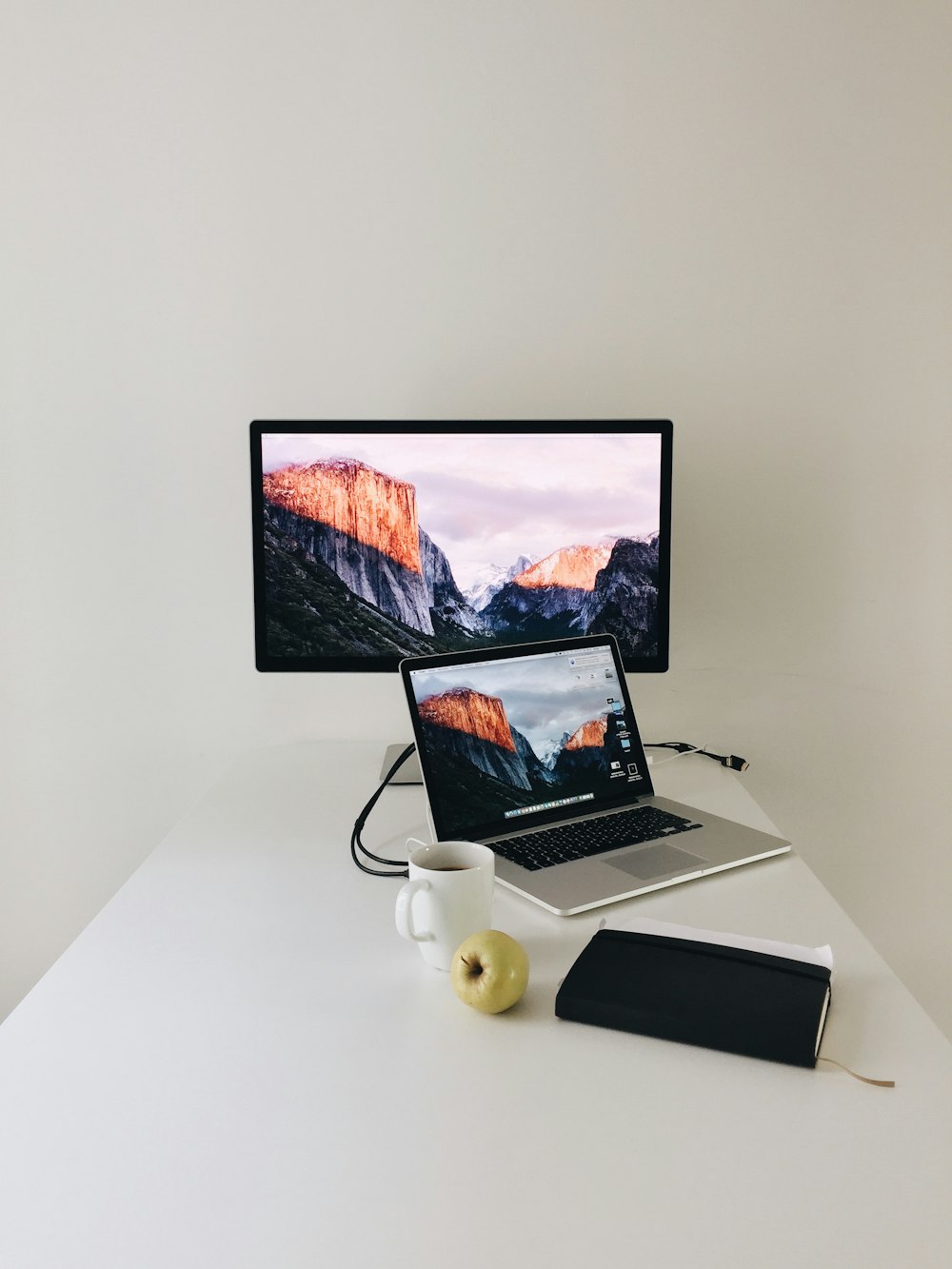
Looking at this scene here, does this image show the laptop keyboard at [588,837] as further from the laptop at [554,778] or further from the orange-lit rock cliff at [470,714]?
the orange-lit rock cliff at [470,714]

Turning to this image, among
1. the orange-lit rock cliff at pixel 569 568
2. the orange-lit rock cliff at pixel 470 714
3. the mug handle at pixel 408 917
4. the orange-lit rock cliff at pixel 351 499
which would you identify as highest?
the orange-lit rock cliff at pixel 351 499

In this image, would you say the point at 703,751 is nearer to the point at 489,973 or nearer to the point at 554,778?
the point at 554,778

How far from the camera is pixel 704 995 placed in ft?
2.68

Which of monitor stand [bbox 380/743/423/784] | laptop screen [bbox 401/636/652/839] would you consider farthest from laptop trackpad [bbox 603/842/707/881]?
monitor stand [bbox 380/743/423/784]

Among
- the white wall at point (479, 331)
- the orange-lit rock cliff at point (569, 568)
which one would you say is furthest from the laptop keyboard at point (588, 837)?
the white wall at point (479, 331)

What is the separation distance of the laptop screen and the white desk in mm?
234

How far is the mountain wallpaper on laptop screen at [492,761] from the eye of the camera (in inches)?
48.5

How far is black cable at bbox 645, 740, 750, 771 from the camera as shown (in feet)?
Result: 5.13

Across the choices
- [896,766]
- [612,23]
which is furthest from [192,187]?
[896,766]

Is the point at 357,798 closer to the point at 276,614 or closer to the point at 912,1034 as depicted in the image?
the point at 276,614

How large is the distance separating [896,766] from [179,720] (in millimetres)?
1217

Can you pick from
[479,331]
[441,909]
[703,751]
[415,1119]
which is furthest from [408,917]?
[479,331]

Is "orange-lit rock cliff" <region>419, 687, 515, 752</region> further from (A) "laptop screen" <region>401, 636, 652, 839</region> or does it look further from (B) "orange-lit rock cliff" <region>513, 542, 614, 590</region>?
(B) "orange-lit rock cliff" <region>513, 542, 614, 590</region>

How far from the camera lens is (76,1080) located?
746 millimetres
